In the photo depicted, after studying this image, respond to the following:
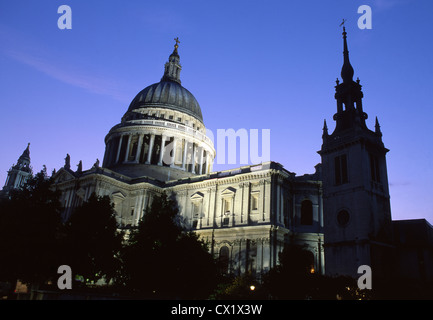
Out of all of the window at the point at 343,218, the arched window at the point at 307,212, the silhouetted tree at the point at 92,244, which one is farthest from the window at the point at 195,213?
the window at the point at 343,218

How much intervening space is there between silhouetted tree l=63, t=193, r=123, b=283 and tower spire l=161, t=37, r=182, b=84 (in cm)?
5305

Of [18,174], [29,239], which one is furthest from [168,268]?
[18,174]

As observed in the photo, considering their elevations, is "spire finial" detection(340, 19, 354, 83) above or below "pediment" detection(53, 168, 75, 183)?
above

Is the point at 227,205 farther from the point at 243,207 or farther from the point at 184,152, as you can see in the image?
the point at 184,152

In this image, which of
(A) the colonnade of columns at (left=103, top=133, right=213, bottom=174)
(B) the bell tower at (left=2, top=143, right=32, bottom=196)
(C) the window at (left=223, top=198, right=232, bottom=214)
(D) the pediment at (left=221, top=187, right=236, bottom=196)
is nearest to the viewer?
(D) the pediment at (left=221, top=187, right=236, bottom=196)

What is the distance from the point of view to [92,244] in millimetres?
28359

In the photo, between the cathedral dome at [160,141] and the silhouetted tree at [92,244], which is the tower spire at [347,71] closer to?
the silhouetted tree at [92,244]

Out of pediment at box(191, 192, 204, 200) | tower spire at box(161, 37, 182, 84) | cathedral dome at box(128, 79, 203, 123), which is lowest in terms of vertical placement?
pediment at box(191, 192, 204, 200)

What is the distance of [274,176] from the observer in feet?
134

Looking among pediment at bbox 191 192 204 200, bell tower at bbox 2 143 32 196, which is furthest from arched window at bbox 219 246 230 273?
bell tower at bbox 2 143 32 196

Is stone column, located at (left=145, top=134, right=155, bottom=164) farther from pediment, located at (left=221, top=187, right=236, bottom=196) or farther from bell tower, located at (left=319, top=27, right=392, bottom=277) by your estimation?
bell tower, located at (left=319, top=27, right=392, bottom=277)

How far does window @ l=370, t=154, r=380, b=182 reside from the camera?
96.8 ft
